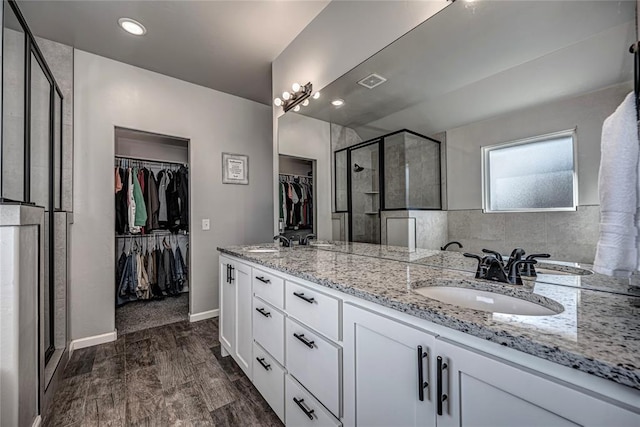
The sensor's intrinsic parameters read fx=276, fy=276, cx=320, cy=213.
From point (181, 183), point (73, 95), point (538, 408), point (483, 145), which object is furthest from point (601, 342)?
point (181, 183)

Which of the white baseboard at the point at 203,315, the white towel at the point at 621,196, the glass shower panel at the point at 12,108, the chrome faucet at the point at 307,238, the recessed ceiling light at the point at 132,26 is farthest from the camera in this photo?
the white baseboard at the point at 203,315

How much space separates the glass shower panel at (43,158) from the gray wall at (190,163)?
0.35 meters

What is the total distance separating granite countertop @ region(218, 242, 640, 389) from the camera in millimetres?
509

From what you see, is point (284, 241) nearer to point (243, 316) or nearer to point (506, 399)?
point (243, 316)

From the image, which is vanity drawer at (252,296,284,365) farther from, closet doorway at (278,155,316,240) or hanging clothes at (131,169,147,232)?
hanging clothes at (131,169,147,232)

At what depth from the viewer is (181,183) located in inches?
144

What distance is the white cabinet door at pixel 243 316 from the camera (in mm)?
1714

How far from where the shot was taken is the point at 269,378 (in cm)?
149

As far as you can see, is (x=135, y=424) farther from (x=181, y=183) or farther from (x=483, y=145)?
(x=181, y=183)

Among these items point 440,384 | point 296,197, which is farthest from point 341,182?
point 440,384

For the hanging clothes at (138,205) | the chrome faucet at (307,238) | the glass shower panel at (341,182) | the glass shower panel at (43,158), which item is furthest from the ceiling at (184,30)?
the chrome faucet at (307,238)

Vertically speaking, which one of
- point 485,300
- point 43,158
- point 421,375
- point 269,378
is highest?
point 43,158

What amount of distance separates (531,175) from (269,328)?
1.39 meters

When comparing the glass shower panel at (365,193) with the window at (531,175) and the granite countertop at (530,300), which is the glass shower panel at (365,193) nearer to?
the granite countertop at (530,300)
